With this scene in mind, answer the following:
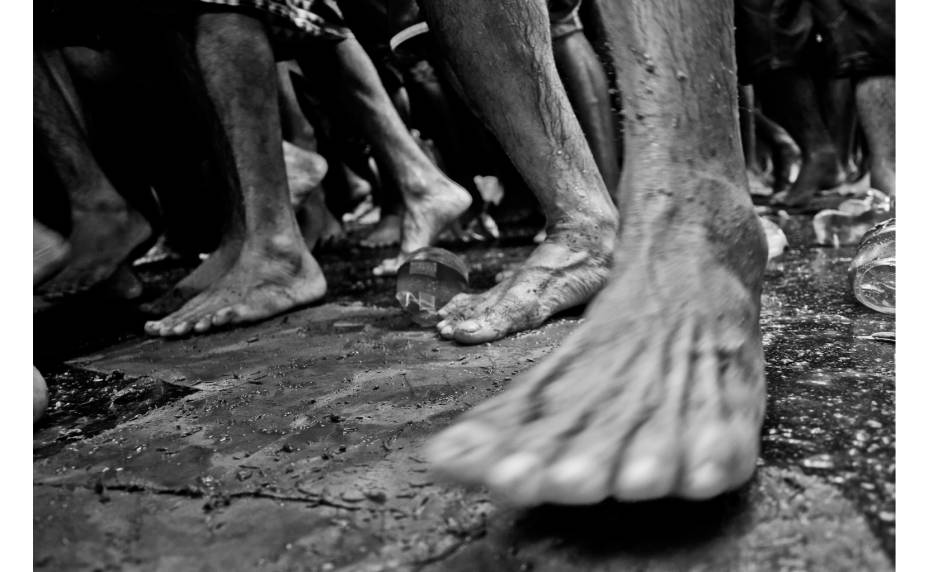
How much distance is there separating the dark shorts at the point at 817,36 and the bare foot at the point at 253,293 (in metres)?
2.85

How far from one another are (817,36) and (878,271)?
391cm

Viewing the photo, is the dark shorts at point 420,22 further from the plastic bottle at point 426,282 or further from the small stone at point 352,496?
the small stone at point 352,496

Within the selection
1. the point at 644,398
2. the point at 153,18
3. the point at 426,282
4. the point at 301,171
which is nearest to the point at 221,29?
the point at 153,18

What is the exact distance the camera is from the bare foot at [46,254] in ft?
6.32

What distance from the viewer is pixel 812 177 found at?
15.3 ft

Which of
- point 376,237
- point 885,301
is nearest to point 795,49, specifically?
point 376,237

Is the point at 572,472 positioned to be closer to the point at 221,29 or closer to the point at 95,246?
the point at 221,29

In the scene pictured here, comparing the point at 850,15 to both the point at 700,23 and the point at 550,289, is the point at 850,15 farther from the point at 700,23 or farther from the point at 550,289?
the point at 700,23

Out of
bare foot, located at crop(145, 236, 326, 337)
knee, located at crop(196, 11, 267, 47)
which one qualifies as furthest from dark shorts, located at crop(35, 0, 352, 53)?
bare foot, located at crop(145, 236, 326, 337)

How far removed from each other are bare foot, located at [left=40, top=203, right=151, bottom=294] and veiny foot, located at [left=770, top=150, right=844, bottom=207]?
3731 mm

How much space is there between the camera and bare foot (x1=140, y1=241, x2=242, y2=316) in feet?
7.36

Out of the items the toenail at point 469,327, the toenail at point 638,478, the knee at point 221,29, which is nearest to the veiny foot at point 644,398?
the toenail at point 638,478

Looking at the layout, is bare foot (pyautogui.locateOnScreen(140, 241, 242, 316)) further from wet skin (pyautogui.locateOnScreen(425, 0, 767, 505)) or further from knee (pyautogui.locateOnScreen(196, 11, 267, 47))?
wet skin (pyautogui.locateOnScreen(425, 0, 767, 505))
